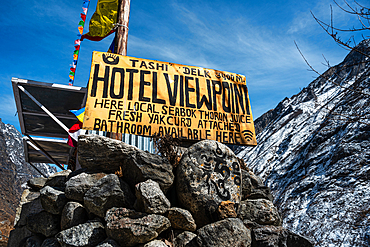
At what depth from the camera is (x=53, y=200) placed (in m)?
4.07

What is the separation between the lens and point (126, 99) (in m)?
4.95

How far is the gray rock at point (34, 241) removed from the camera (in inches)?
161

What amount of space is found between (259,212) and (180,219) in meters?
1.47

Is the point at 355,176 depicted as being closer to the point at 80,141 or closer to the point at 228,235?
the point at 228,235

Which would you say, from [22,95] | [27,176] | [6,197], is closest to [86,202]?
[22,95]

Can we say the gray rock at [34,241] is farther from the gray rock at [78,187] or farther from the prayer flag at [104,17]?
the prayer flag at [104,17]

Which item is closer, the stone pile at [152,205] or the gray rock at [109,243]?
the gray rock at [109,243]

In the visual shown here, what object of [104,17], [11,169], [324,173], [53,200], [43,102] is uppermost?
[11,169]

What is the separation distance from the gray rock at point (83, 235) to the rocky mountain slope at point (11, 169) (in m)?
23.0

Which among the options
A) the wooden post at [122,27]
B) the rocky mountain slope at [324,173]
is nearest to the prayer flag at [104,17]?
the wooden post at [122,27]

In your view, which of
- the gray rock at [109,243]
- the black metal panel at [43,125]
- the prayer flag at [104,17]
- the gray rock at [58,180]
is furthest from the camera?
the black metal panel at [43,125]

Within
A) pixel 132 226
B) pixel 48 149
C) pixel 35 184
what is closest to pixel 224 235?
pixel 132 226

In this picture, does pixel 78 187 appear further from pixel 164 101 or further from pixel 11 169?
pixel 11 169

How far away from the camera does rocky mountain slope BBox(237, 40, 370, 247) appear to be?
846cm
